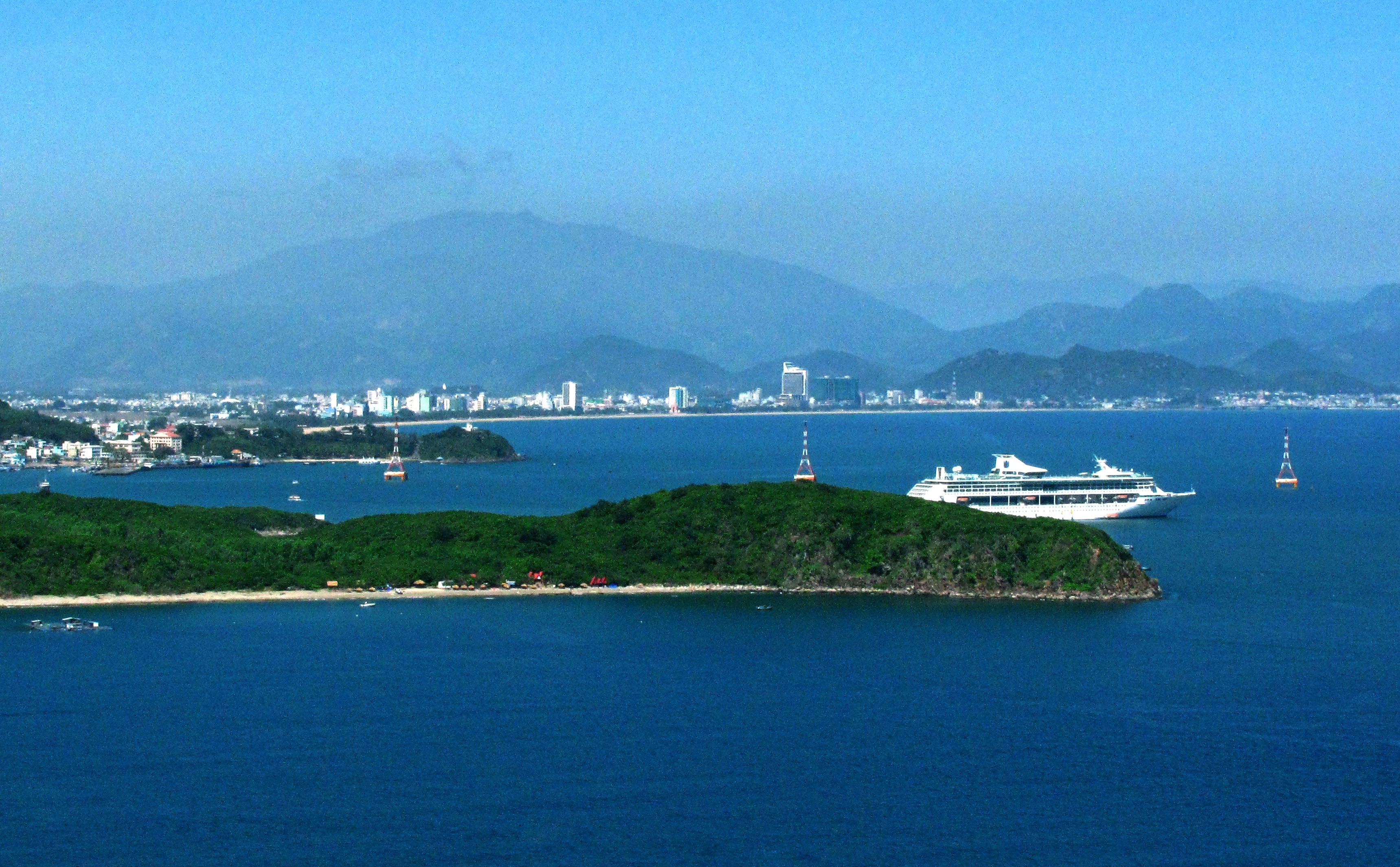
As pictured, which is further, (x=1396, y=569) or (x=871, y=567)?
(x=1396, y=569)

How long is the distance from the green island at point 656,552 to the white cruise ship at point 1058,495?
16748mm

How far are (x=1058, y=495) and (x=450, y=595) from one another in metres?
30.8

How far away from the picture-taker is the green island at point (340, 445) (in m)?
105

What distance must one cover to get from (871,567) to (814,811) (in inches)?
776

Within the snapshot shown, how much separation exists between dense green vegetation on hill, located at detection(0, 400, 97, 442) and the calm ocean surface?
239 ft

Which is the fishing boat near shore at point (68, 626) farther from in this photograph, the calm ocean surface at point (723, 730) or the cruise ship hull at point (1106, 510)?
the cruise ship hull at point (1106, 510)

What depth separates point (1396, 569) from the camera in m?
46.4

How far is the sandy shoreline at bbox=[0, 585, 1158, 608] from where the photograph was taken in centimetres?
3966

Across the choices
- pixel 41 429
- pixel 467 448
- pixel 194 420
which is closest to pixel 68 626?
pixel 467 448

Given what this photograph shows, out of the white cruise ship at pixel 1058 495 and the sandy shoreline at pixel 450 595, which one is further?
the white cruise ship at pixel 1058 495

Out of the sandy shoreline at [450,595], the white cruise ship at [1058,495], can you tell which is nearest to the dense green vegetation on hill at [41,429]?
the white cruise ship at [1058,495]

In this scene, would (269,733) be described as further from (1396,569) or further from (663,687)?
(1396,569)

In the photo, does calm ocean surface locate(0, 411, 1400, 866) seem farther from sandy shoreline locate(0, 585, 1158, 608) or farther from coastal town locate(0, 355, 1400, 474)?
coastal town locate(0, 355, 1400, 474)

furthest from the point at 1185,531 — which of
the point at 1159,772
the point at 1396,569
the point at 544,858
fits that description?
the point at 544,858
